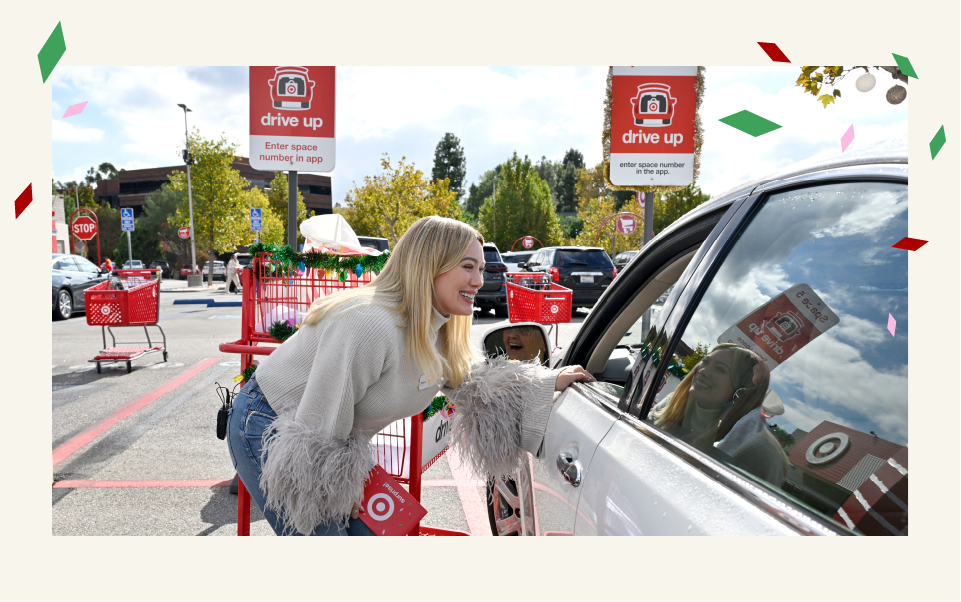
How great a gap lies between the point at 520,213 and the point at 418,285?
47270mm

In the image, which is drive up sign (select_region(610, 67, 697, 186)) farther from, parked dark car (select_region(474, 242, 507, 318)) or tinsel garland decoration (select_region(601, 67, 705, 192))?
parked dark car (select_region(474, 242, 507, 318))


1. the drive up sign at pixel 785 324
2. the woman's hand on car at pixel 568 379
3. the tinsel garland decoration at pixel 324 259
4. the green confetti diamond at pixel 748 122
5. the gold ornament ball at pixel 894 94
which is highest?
the gold ornament ball at pixel 894 94

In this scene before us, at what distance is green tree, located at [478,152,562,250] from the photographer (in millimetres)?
48719

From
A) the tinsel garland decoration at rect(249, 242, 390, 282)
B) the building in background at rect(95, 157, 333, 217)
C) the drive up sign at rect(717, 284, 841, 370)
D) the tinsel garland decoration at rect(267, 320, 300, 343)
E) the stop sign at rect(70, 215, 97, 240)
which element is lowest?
Result: the tinsel garland decoration at rect(267, 320, 300, 343)

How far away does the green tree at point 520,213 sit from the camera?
48.7 meters

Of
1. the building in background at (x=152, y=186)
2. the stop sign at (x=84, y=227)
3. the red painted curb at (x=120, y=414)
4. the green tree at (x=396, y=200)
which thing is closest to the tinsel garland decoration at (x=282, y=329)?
the red painted curb at (x=120, y=414)

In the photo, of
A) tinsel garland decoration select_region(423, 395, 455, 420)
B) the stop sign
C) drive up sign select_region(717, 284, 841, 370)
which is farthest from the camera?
the stop sign

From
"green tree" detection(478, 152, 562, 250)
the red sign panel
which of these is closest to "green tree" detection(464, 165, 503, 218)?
"green tree" detection(478, 152, 562, 250)

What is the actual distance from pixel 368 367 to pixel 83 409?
5.66 m

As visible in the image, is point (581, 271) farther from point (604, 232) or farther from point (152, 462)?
point (604, 232)

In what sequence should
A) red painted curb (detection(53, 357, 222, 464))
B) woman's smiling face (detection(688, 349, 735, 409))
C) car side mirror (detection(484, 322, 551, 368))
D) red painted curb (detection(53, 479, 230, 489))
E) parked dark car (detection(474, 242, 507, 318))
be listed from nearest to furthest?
woman's smiling face (detection(688, 349, 735, 409))
car side mirror (detection(484, 322, 551, 368))
red painted curb (detection(53, 479, 230, 489))
red painted curb (detection(53, 357, 222, 464))
parked dark car (detection(474, 242, 507, 318))
